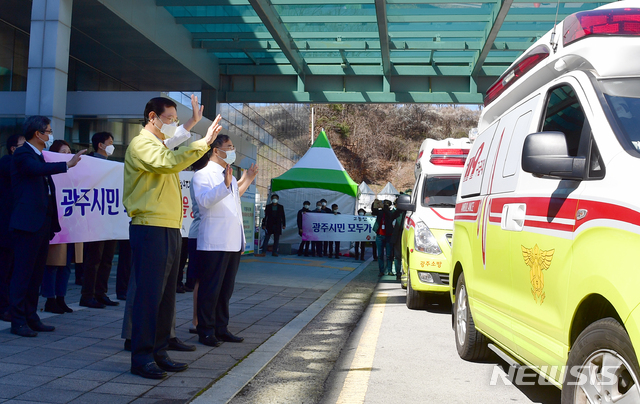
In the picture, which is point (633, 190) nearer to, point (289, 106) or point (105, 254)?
point (105, 254)

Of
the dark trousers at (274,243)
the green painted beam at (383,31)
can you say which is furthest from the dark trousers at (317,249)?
the green painted beam at (383,31)

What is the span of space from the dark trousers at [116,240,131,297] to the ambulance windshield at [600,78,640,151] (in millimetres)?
6218

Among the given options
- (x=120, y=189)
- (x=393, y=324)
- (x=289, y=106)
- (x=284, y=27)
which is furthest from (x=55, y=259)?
(x=289, y=106)

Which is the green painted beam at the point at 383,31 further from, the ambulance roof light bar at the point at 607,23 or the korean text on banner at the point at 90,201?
the ambulance roof light bar at the point at 607,23

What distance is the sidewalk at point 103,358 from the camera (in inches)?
162

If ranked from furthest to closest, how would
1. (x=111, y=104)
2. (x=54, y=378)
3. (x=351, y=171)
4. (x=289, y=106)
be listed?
1. (x=351, y=171)
2. (x=289, y=106)
3. (x=111, y=104)
4. (x=54, y=378)

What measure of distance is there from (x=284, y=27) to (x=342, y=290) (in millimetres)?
7900

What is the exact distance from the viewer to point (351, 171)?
67.2m

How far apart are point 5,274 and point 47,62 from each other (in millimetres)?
6043

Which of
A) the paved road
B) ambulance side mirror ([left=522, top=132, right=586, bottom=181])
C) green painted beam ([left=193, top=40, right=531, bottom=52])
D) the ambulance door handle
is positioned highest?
green painted beam ([left=193, top=40, right=531, bottom=52])

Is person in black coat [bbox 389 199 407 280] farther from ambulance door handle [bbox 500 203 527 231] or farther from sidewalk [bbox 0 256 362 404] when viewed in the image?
ambulance door handle [bbox 500 203 527 231]

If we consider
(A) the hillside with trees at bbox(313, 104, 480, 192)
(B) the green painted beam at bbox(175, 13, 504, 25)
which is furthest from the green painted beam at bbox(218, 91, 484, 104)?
(A) the hillside with trees at bbox(313, 104, 480, 192)

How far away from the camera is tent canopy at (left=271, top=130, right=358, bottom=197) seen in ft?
73.0

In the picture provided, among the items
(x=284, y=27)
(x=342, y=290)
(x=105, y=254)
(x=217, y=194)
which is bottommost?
(x=342, y=290)
